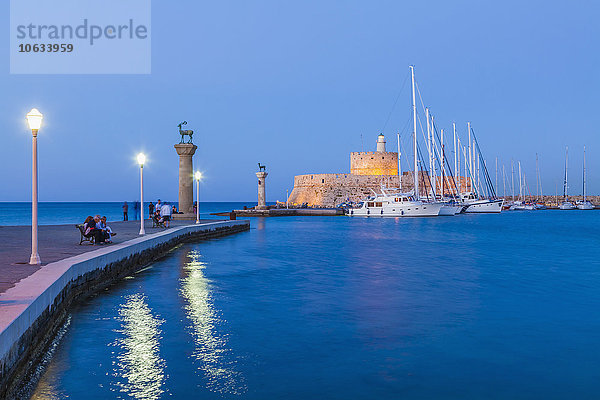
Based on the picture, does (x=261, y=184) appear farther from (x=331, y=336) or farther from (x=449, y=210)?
(x=331, y=336)

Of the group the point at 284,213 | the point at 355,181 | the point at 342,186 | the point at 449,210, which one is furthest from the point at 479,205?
the point at 284,213

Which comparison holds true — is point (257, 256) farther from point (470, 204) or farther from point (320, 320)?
point (470, 204)

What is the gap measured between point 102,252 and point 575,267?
46.1 ft

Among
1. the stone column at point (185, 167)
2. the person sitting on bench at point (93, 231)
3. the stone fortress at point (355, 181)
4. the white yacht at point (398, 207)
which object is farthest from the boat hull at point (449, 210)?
the person sitting on bench at point (93, 231)

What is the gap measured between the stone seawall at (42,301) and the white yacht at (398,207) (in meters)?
41.1

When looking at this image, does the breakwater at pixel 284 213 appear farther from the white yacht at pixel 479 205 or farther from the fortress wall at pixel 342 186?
the white yacht at pixel 479 205

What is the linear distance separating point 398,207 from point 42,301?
47871 mm

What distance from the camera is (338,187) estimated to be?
2990 inches

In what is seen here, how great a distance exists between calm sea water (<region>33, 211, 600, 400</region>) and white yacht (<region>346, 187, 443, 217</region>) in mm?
36756

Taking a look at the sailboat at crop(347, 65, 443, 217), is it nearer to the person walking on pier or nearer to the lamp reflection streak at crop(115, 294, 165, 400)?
the person walking on pier

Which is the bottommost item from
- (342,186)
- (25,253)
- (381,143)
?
(25,253)

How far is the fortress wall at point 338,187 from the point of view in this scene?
7438 cm

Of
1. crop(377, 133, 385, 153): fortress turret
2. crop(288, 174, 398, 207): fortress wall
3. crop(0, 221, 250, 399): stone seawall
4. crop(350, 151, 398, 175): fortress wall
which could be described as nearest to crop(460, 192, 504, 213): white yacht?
crop(288, 174, 398, 207): fortress wall

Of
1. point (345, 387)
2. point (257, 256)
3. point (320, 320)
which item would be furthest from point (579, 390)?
point (257, 256)
